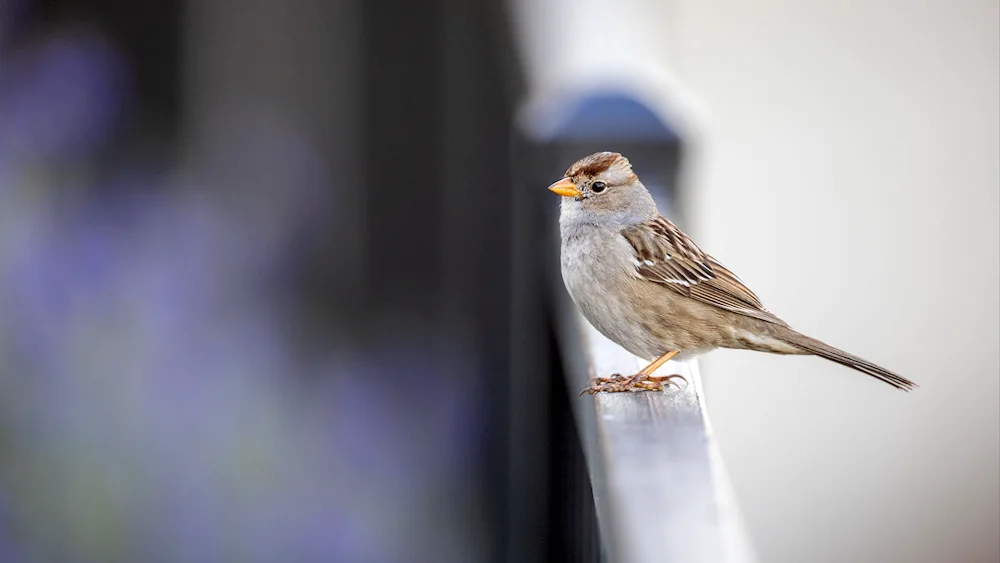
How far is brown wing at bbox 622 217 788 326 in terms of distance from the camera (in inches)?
48.1

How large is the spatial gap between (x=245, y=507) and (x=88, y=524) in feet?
0.88

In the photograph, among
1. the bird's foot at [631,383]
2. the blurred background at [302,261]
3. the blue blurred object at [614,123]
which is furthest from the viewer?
the blurred background at [302,261]

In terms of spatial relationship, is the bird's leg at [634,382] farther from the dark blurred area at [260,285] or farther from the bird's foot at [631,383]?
the dark blurred area at [260,285]

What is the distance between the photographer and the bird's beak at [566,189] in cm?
112

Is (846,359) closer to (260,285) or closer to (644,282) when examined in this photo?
(644,282)

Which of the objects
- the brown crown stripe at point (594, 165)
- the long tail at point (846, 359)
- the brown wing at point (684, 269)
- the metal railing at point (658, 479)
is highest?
the brown crown stripe at point (594, 165)

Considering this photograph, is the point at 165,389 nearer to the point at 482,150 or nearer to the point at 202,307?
the point at 202,307

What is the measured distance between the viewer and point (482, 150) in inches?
97.8

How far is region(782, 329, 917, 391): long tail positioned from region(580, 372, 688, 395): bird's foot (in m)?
0.12

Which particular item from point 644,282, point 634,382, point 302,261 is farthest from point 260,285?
point 634,382

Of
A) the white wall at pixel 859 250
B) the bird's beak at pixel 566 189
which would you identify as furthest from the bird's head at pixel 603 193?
the white wall at pixel 859 250

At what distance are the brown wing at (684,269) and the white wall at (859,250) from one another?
283cm

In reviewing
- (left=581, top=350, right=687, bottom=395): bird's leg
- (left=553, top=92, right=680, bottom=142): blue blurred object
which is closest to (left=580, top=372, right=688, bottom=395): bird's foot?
(left=581, top=350, right=687, bottom=395): bird's leg

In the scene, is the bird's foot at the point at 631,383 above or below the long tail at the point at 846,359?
below
